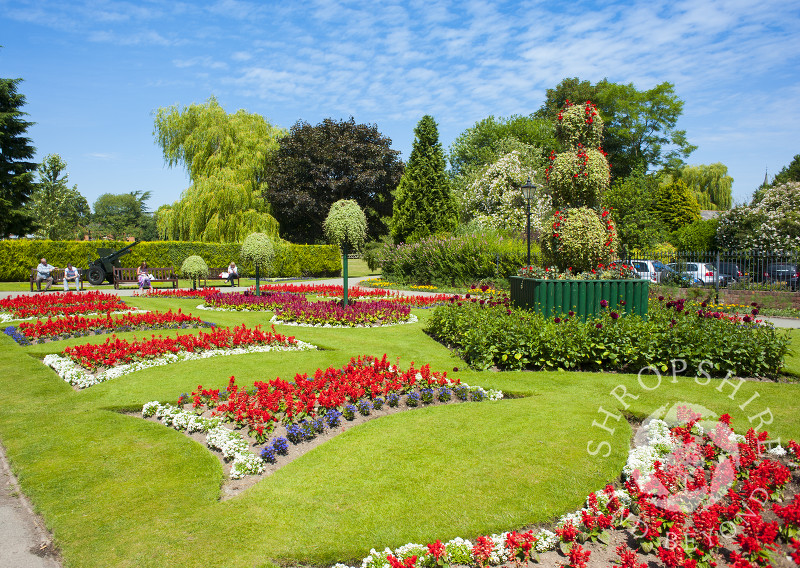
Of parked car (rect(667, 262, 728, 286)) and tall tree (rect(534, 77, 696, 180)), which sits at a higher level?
tall tree (rect(534, 77, 696, 180))

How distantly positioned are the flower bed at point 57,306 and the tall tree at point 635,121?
40.9 m

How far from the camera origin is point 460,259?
22.4m

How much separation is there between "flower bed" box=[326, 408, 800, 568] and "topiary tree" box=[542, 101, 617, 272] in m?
5.71

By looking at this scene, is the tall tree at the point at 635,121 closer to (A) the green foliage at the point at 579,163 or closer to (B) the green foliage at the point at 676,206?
(B) the green foliage at the point at 676,206

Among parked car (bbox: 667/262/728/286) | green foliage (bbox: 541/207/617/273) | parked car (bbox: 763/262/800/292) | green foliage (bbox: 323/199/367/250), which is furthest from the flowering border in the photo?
parked car (bbox: 763/262/800/292)

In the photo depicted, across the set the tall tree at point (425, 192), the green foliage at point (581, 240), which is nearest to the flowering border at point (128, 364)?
the green foliage at point (581, 240)

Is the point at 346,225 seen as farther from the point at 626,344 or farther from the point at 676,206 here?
the point at 676,206

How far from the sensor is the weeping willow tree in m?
31.7

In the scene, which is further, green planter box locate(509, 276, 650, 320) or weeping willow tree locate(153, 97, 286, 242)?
weeping willow tree locate(153, 97, 286, 242)

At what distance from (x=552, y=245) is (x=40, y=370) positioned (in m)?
8.75

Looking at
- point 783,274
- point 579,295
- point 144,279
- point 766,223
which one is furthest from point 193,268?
point 766,223

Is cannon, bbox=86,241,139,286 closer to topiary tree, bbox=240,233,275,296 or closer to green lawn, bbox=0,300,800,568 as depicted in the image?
topiary tree, bbox=240,233,275,296

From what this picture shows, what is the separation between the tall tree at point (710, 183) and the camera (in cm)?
5769

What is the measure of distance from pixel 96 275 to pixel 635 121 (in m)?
42.1
